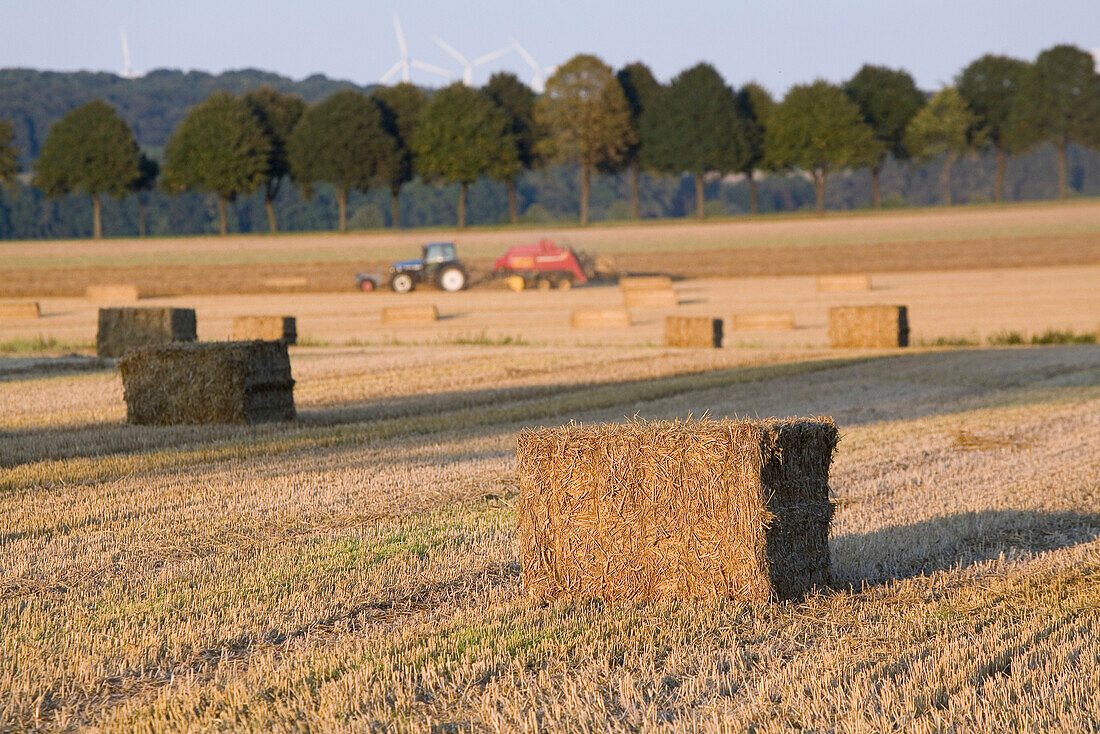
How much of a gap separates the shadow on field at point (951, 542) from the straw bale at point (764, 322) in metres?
22.4

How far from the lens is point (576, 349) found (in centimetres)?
2519

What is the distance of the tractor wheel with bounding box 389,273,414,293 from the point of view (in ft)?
155

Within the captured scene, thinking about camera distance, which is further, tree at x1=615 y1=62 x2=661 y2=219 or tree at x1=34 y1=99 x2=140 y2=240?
tree at x1=615 y1=62 x2=661 y2=219

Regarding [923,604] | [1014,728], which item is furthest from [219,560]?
[1014,728]

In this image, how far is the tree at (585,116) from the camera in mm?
103250

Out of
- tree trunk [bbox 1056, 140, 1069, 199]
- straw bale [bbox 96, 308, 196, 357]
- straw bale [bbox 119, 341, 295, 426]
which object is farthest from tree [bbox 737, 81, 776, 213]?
straw bale [bbox 119, 341, 295, 426]

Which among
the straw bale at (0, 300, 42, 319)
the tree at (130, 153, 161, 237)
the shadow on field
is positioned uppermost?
the tree at (130, 153, 161, 237)

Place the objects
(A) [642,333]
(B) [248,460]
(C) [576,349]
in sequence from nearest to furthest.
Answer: (B) [248,460]
(C) [576,349]
(A) [642,333]

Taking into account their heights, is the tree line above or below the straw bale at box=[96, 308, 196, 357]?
above

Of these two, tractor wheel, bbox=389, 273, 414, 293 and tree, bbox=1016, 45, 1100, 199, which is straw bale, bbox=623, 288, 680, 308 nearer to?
tractor wheel, bbox=389, 273, 414, 293

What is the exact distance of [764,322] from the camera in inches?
1226

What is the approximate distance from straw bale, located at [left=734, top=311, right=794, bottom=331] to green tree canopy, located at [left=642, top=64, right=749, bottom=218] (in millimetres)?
71472

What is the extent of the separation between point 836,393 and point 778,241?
2116 inches

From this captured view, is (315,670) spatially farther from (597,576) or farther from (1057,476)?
(1057,476)
